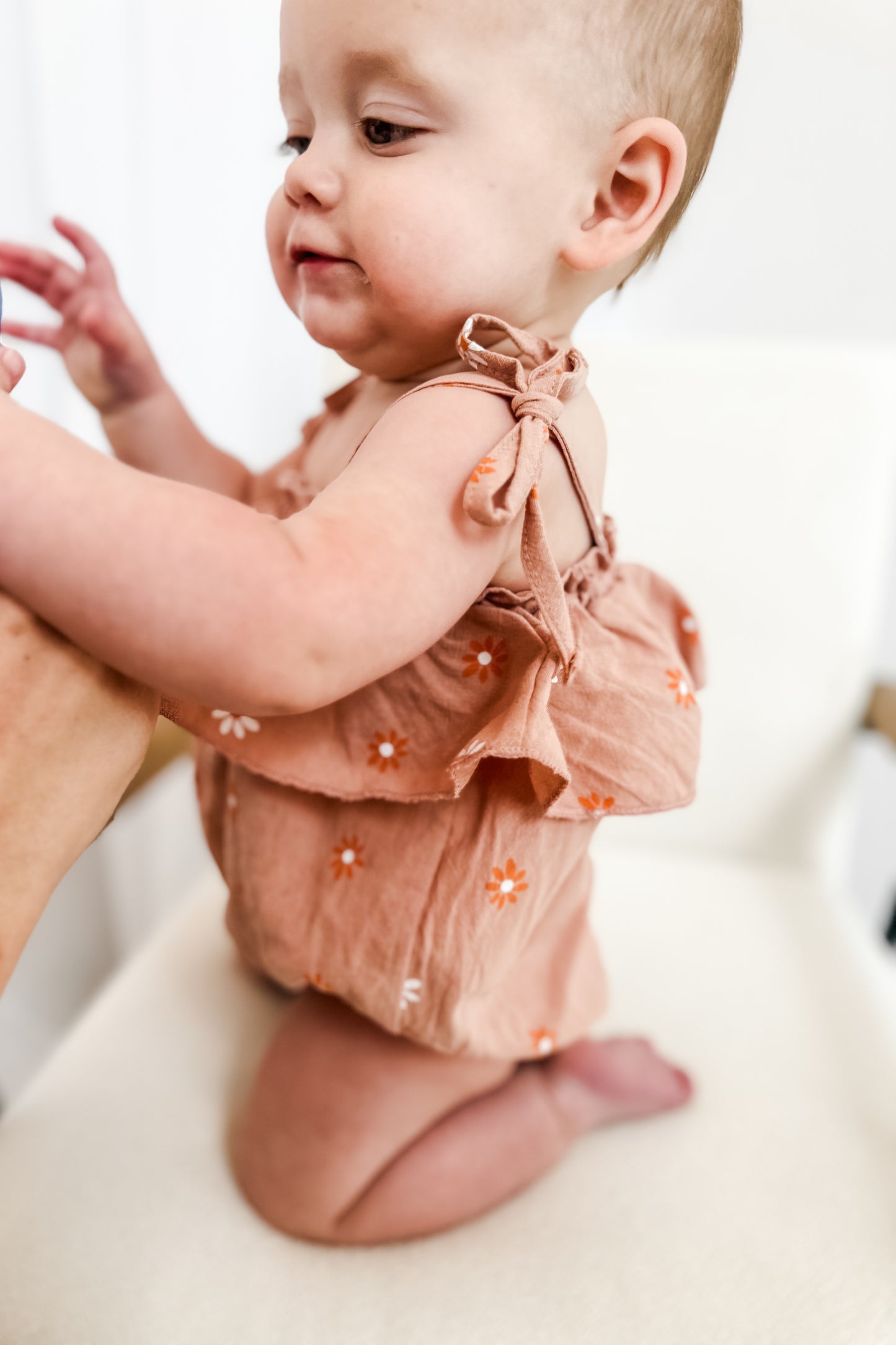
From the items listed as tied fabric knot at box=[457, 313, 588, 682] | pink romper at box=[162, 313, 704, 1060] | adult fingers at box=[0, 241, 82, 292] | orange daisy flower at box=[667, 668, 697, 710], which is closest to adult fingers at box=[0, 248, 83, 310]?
adult fingers at box=[0, 241, 82, 292]

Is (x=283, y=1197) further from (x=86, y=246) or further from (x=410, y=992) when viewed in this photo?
(x=86, y=246)

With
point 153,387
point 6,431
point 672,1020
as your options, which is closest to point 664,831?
point 672,1020

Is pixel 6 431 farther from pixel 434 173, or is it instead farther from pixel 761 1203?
pixel 761 1203

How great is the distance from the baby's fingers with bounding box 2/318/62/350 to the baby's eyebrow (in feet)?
0.75

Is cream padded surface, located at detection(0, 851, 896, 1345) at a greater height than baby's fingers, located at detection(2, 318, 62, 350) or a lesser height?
lesser

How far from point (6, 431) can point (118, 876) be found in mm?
675

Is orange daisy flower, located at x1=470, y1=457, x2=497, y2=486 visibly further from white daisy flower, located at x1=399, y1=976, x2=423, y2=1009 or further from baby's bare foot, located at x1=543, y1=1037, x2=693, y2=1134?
baby's bare foot, located at x1=543, y1=1037, x2=693, y2=1134

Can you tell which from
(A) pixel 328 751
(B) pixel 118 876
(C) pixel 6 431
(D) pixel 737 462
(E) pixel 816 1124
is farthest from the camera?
(B) pixel 118 876

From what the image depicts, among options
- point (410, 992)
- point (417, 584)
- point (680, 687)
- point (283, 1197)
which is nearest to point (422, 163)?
point (417, 584)

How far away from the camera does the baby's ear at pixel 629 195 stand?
350mm

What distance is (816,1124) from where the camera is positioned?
563 mm

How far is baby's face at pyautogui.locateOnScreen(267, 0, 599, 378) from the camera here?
1.06ft

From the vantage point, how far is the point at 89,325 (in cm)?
48

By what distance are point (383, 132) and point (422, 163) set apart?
20 millimetres
